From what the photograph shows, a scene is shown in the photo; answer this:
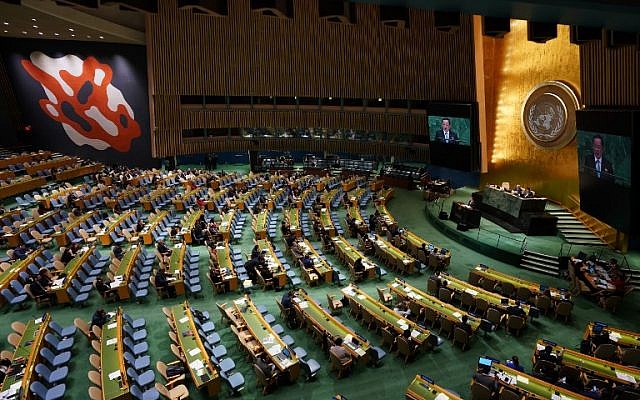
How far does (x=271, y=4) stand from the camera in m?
4.47

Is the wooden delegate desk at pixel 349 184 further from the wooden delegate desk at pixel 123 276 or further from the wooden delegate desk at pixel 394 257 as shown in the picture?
the wooden delegate desk at pixel 123 276

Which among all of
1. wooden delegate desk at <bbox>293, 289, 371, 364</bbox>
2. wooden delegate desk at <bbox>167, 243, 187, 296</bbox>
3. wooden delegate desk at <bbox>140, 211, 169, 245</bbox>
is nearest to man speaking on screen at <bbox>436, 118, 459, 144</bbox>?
wooden delegate desk at <bbox>293, 289, 371, 364</bbox>

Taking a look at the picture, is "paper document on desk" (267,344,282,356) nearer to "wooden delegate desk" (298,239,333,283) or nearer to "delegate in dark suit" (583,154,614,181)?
"wooden delegate desk" (298,239,333,283)

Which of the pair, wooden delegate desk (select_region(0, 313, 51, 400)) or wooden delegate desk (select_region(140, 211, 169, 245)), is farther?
wooden delegate desk (select_region(140, 211, 169, 245))

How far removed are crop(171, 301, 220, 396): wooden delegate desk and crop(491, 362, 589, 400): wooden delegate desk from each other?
5485 mm

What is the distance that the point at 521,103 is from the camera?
20.3 metres

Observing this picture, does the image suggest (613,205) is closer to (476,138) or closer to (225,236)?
(476,138)

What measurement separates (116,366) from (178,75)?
23.0m

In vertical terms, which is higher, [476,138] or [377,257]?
[476,138]

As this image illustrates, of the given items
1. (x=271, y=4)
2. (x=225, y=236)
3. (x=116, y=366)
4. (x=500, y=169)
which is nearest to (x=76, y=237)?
(x=225, y=236)

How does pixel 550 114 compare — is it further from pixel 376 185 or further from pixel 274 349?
pixel 274 349

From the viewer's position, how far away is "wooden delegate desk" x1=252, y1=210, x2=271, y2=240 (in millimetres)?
16922

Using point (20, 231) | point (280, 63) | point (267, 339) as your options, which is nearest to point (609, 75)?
point (267, 339)

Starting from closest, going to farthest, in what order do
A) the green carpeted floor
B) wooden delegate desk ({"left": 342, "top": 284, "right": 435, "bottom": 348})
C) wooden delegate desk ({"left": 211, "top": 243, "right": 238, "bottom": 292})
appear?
the green carpeted floor
wooden delegate desk ({"left": 342, "top": 284, "right": 435, "bottom": 348})
wooden delegate desk ({"left": 211, "top": 243, "right": 238, "bottom": 292})
